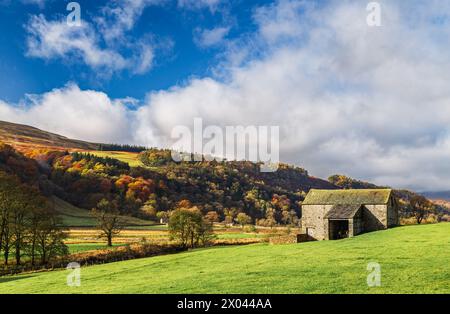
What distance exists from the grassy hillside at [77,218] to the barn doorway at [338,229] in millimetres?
66780

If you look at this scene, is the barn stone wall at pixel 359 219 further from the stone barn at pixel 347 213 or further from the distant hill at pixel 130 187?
the distant hill at pixel 130 187

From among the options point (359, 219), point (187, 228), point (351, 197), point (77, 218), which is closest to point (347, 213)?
point (359, 219)

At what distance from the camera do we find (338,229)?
196 ft

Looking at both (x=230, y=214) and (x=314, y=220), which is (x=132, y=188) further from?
(x=314, y=220)

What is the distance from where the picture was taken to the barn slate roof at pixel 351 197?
61562 millimetres

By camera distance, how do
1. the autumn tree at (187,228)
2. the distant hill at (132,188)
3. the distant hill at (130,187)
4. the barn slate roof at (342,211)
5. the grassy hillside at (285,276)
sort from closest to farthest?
the grassy hillside at (285,276) → the barn slate roof at (342,211) → the autumn tree at (187,228) → the distant hill at (132,188) → the distant hill at (130,187)

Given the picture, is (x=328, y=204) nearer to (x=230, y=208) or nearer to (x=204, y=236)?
(x=204, y=236)

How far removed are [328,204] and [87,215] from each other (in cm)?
8705

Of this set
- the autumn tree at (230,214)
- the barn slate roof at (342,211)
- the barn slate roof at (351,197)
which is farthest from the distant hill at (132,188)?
the barn slate roof at (342,211)

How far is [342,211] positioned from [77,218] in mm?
86557

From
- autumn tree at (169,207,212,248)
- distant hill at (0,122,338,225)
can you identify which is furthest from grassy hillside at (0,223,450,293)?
distant hill at (0,122,338,225)

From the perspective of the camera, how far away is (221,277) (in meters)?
24.4
